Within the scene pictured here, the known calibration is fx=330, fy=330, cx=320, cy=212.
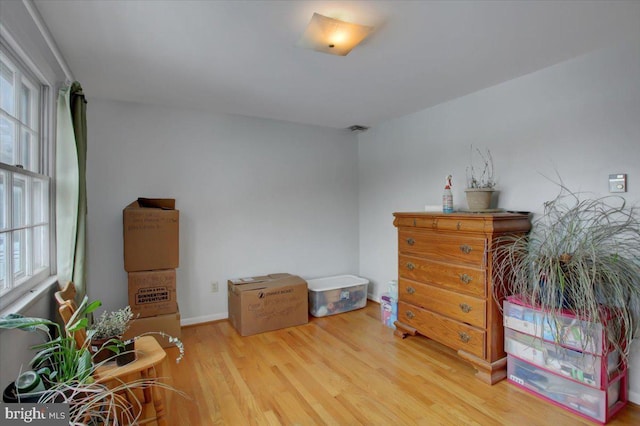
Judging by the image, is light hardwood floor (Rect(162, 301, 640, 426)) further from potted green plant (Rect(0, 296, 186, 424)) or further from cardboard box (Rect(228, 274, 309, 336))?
potted green plant (Rect(0, 296, 186, 424))

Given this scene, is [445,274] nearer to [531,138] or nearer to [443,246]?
[443,246]

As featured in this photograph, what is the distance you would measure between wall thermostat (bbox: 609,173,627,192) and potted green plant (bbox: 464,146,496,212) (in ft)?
2.29

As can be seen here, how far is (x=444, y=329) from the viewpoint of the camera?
102 inches

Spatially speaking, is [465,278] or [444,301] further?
[444,301]

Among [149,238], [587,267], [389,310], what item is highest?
[149,238]

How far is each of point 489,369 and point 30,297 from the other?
274 cm

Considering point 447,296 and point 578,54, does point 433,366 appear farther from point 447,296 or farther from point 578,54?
point 578,54

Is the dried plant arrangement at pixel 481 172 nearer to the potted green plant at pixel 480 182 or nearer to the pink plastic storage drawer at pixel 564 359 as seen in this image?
the potted green plant at pixel 480 182

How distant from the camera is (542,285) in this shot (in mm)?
2029

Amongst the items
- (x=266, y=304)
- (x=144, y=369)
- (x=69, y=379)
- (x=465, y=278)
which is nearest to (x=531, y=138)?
(x=465, y=278)

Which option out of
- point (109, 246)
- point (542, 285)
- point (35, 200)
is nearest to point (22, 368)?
point (35, 200)

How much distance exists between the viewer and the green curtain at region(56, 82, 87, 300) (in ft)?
6.63

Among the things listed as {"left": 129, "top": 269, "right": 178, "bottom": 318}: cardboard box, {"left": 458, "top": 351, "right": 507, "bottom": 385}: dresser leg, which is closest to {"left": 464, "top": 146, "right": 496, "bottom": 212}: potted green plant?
{"left": 458, "top": 351, "right": 507, "bottom": 385}: dresser leg

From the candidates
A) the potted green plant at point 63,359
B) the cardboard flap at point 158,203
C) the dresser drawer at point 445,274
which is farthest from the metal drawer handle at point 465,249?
the cardboard flap at point 158,203
